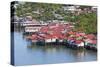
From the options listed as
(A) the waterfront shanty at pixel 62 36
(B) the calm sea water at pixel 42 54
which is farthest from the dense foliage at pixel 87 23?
(B) the calm sea water at pixel 42 54

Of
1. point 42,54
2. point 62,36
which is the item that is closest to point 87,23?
point 62,36

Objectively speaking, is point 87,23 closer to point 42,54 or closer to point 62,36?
point 62,36

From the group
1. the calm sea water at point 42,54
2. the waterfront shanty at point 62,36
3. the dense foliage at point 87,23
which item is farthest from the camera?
the dense foliage at point 87,23

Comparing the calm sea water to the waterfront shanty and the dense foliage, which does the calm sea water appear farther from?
the dense foliage

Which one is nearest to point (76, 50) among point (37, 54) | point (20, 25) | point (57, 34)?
point (57, 34)

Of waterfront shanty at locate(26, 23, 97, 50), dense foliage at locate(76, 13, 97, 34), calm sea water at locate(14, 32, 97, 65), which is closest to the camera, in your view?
calm sea water at locate(14, 32, 97, 65)

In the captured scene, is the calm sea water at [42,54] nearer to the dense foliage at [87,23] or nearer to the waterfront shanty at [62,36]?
the waterfront shanty at [62,36]

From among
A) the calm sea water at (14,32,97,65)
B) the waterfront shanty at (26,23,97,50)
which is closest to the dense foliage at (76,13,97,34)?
the waterfront shanty at (26,23,97,50)

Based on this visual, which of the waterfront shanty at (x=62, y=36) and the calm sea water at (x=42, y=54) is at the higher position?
the waterfront shanty at (x=62, y=36)
